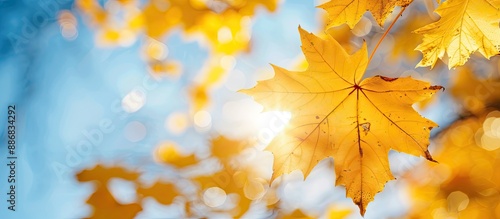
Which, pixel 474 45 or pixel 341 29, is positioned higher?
pixel 341 29

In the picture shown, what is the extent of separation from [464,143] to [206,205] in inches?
68.4

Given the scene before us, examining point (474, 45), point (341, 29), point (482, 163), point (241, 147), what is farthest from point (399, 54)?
point (474, 45)

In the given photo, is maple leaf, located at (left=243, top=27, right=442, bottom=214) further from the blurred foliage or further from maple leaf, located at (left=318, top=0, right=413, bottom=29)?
the blurred foliage

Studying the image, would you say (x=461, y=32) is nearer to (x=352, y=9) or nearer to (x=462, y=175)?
(x=352, y=9)

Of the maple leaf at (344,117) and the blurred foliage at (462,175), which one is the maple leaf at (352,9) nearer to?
the maple leaf at (344,117)

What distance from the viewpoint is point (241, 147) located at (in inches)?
96.0

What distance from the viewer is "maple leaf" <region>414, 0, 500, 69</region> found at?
875 mm

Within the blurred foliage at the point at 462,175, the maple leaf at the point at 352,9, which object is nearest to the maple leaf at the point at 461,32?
the maple leaf at the point at 352,9

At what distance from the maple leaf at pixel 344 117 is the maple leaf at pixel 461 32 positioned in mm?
125

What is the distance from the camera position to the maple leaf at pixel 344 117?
0.90m

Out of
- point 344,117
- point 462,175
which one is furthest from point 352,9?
point 462,175

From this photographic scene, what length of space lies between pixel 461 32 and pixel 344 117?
14.4 inches

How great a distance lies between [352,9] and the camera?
909mm

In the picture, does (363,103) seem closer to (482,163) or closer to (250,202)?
(250,202)
